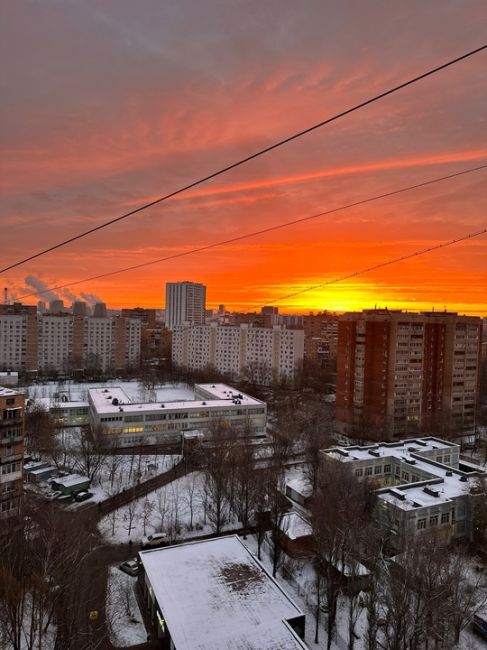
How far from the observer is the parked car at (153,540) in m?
10.9

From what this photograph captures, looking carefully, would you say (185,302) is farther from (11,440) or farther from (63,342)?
(11,440)

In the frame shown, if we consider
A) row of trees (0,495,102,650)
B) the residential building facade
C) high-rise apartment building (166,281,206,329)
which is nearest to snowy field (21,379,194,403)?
the residential building facade

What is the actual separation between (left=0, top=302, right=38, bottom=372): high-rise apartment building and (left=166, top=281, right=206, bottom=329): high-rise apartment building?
40.4 metres

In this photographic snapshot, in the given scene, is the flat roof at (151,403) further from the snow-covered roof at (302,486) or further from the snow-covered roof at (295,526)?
the snow-covered roof at (295,526)

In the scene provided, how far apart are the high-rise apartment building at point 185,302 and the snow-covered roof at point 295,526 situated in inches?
2606

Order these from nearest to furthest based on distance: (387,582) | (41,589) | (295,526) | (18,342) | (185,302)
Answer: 1. (41,589)
2. (387,582)
3. (295,526)
4. (18,342)
5. (185,302)

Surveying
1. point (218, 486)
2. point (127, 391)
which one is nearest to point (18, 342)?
point (127, 391)

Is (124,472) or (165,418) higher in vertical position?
(165,418)

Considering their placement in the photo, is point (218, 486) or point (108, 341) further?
point (108, 341)

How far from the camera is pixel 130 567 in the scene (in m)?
9.80

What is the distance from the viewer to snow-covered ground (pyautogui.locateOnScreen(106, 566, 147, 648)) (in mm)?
7711

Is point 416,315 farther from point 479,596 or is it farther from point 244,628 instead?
point 244,628

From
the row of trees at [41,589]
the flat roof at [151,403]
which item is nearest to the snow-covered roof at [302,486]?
the row of trees at [41,589]

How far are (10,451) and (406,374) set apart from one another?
17.5 m
